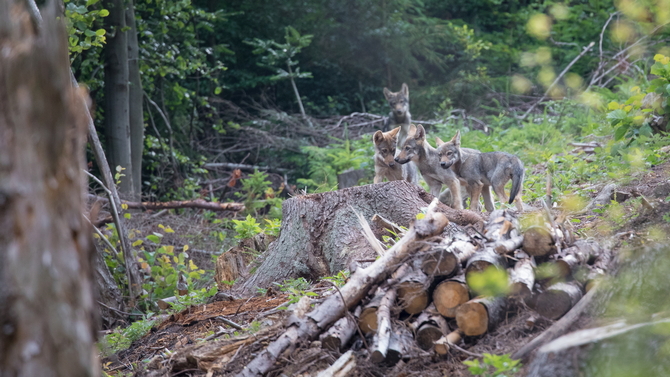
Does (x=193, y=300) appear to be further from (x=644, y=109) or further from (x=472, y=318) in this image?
(x=644, y=109)

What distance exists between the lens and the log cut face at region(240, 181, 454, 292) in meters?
6.52

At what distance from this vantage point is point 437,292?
4066mm

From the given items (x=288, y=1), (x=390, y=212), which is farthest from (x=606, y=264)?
(x=288, y=1)

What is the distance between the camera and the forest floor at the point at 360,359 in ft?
12.4

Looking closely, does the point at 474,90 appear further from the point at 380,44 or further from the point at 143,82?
the point at 143,82

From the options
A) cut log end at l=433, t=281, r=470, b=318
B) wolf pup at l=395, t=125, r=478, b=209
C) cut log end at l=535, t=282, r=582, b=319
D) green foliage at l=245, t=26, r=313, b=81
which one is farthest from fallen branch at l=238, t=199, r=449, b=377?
green foliage at l=245, t=26, r=313, b=81

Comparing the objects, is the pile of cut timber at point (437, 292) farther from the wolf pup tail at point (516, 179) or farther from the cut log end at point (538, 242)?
the wolf pup tail at point (516, 179)

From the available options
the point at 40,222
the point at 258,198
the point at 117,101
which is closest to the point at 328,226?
the point at 40,222

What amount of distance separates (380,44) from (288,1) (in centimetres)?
335

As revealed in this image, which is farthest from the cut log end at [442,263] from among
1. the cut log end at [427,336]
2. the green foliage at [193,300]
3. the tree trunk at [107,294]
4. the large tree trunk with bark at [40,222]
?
the tree trunk at [107,294]

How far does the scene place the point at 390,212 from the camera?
656 cm

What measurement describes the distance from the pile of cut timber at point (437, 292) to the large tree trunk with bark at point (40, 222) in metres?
2.10

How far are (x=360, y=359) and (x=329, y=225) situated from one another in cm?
293

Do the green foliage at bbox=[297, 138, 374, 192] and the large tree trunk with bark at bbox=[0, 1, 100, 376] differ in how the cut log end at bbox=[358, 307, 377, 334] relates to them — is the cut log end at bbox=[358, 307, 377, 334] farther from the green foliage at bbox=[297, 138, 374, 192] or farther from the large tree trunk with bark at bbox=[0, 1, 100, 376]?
the green foliage at bbox=[297, 138, 374, 192]
